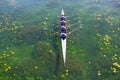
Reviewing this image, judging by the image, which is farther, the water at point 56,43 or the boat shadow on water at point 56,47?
the boat shadow on water at point 56,47

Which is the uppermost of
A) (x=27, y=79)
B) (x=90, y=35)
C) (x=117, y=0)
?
(x=117, y=0)

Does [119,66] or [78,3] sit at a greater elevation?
[78,3]

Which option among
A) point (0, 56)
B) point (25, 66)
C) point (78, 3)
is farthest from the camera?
point (78, 3)

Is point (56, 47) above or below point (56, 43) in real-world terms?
below

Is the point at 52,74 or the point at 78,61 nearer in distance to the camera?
the point at 52,74

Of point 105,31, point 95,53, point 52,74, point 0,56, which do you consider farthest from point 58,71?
point 105,31

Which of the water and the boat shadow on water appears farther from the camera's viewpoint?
the boat shadow on water

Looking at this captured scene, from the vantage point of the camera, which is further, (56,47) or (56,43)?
(56,43)

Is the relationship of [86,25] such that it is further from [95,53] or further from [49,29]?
[95,53]
